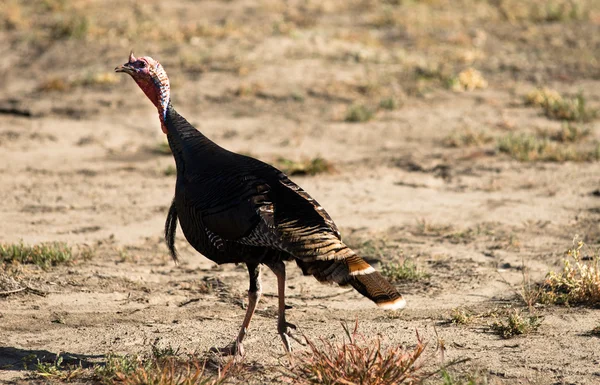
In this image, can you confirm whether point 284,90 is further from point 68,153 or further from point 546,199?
point 546,199

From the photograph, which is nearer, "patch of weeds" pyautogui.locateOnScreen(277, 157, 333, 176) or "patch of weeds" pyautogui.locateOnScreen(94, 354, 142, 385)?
"patch of weeds" pyautogui.locateOnScreen(94, 354, 142, 385)

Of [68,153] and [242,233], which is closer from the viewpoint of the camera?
[242,233]

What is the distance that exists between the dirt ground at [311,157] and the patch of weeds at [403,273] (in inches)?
2.5

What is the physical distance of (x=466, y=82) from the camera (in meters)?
13.2

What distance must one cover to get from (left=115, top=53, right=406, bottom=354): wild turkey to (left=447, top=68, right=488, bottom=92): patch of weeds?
790cm

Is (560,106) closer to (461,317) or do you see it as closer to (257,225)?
(461,317)

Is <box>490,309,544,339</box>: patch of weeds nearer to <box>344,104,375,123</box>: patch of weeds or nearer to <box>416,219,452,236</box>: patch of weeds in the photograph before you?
<box>416,219,452,236</box>: patch of weeds

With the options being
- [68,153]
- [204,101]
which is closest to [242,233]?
[68,153]

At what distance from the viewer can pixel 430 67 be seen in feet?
44.8

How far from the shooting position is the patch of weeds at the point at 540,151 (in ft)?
33.6

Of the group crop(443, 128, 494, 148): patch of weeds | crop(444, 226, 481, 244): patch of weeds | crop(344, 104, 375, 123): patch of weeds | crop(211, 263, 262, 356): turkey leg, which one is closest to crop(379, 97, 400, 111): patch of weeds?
crop(344, 104, 375, 123): patch of weeds

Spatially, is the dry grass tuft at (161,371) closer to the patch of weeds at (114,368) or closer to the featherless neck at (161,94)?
the patch of weeds at (114,368)

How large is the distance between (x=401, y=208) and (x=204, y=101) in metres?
4.52

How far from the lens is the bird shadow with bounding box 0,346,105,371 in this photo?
17.5 feet
